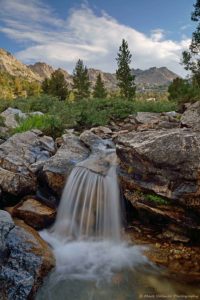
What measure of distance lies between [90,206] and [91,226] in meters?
0.63

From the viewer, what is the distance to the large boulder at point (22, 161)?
32.7ft

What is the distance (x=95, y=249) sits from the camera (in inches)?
344

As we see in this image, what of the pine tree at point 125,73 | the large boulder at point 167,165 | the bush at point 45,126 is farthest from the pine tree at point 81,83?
the large boulder at point 167,165

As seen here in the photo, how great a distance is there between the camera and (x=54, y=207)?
1020 cm

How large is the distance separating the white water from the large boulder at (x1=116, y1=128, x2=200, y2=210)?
1.12 m

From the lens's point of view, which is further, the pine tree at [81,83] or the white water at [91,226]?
the pine tree at [81,83]

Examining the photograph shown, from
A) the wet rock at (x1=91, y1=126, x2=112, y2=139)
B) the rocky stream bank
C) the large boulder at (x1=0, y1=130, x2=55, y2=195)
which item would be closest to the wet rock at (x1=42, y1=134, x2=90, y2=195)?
the rocky stream bank

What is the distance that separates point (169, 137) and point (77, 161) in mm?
3726

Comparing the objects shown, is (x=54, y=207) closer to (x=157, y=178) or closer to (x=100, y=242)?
(x=100, y=242)

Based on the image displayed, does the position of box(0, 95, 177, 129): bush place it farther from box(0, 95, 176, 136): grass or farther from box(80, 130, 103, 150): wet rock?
box(80, 130, 103, 150): wet rock

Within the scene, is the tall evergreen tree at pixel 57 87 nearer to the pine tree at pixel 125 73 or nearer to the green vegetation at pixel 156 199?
the pine tree at pixel 125 73

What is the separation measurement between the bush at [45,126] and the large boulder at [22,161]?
2.15 metres

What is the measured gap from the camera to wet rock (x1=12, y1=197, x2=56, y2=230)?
927 centimetres

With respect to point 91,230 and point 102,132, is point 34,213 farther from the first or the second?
point 102,132
